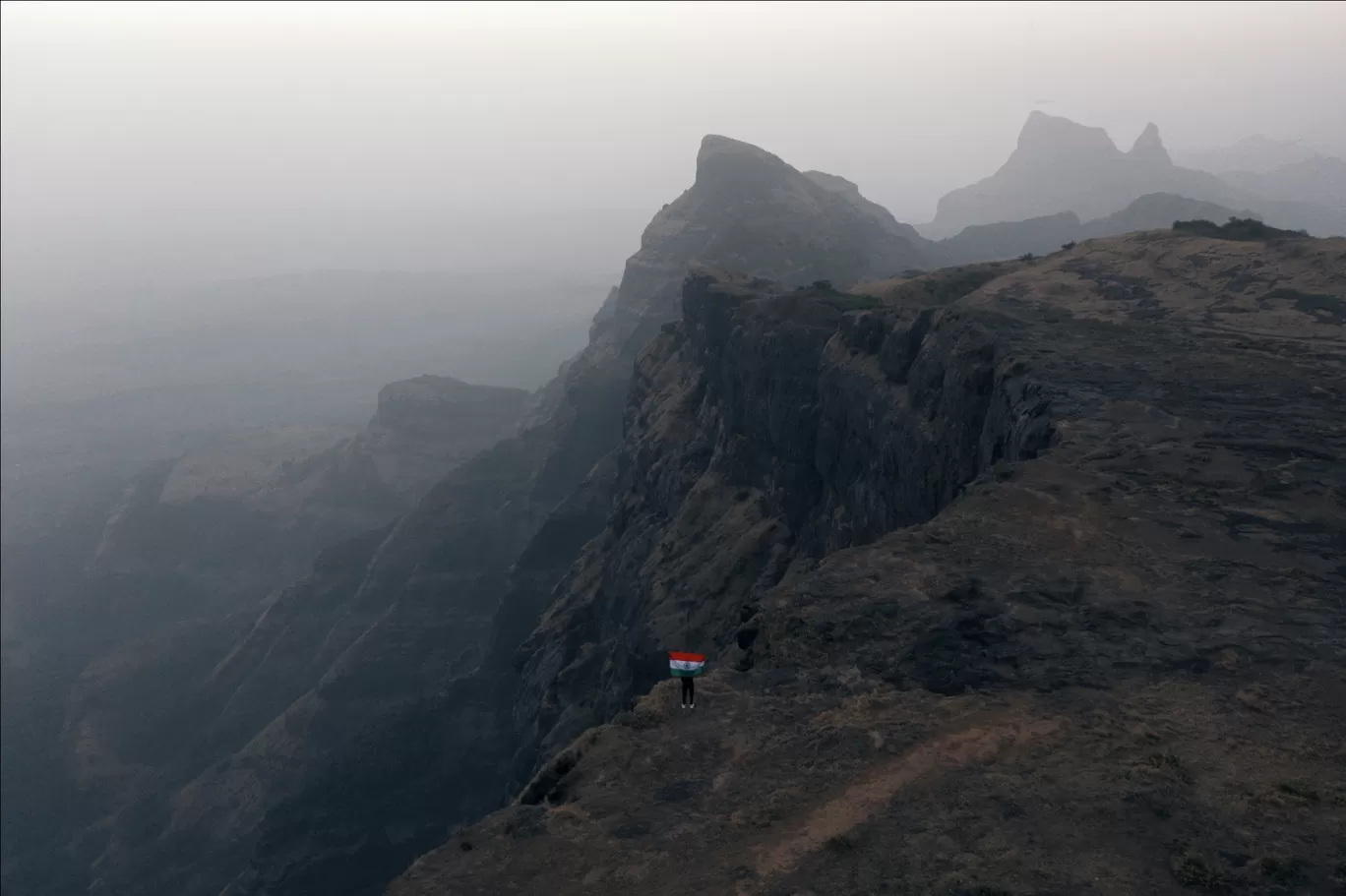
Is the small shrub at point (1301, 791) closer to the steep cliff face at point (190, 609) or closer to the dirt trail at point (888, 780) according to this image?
the dirt trail at point (888, 780)

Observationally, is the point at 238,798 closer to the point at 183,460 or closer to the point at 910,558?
the point at 910,558

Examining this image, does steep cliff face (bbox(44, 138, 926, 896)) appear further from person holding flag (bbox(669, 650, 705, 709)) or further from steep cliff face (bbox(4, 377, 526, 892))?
person holding flag (bbox(669, 650, 705, 709))

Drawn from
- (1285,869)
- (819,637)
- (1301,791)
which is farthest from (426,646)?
(1285,869)

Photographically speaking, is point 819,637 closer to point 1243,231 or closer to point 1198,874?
point 1198,874

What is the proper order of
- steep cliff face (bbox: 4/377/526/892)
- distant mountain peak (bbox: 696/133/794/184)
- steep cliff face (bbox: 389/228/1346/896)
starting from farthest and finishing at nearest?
distant mountain peak (bbox: 696/133/794/184), steep cliff face (bbox: 4/377/526/892), steep cliff face (bbox: 389/228/1346/896)

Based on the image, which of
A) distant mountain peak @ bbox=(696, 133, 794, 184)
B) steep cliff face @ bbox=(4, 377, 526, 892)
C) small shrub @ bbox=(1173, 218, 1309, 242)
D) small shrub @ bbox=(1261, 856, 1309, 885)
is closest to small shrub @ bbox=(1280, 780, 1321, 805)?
small shrub @ bbox=(1261, 856, 1309, 885)

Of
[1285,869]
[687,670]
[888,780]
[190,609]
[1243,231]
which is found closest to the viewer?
[1285,869]
